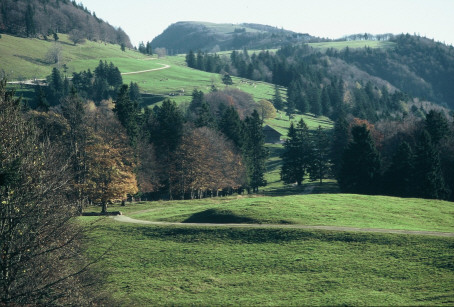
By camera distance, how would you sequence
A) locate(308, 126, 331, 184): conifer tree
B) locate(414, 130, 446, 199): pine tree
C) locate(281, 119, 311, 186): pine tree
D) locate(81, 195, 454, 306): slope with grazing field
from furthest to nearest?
1. locate(308, 126, 331, 184): conifer tree
2. locate(281, 119, 311, 186): pine tree
3. locate(414, 130, 446, 199): pine tree
4. locate(81, 195, 454, 306): slope with grazing field

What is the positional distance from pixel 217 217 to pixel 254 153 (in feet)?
178

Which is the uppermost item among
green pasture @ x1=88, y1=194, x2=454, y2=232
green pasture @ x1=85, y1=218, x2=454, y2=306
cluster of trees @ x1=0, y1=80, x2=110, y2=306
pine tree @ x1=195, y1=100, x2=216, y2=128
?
pine tree @ x1=195, y1=100, x2=216, y2=128

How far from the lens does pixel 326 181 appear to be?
120 meters

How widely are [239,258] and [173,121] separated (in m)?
54.2

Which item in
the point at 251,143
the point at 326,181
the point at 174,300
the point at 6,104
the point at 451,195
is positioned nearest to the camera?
the point at 6,104

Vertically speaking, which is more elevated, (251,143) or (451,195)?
(251,143)

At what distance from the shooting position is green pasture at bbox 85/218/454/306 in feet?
119

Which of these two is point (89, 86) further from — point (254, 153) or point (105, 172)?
point (105, 172)

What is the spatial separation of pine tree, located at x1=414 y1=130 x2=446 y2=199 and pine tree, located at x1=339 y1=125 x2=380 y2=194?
827 centimetres

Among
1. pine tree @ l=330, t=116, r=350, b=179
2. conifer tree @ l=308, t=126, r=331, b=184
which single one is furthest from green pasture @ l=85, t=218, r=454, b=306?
pine tree @ l=330, t=116, r=350, b=179

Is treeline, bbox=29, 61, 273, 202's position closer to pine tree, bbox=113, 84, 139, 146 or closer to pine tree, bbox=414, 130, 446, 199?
pine tree, bbox=113, 84, 139, 146

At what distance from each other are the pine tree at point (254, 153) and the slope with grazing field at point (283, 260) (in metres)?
45.1

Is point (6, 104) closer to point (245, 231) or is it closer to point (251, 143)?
point (245, 231)

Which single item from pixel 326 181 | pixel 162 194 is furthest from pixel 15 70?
pixel 326 181
